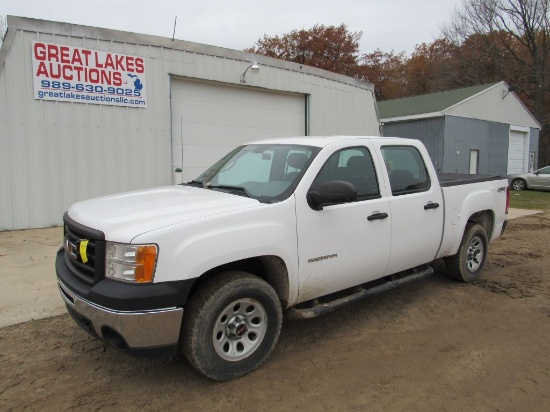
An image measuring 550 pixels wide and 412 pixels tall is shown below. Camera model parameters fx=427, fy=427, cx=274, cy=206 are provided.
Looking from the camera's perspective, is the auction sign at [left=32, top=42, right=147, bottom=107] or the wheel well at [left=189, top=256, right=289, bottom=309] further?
the auction sign at [left=32, top=42, right=147, bottom=107]

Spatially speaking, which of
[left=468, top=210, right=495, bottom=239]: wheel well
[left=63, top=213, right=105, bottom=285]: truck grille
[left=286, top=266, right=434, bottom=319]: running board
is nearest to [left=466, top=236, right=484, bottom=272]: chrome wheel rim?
[left=468, top=210, right=495, bottom=239]: wheel well

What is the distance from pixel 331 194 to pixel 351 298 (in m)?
1.10

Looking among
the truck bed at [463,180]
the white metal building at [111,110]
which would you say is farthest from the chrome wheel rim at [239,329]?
the white metal building at [111,110]

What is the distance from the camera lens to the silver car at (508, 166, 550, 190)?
2083 cm

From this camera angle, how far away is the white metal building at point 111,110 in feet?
27.8

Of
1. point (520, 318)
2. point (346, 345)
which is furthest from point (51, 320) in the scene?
point (520, 318)

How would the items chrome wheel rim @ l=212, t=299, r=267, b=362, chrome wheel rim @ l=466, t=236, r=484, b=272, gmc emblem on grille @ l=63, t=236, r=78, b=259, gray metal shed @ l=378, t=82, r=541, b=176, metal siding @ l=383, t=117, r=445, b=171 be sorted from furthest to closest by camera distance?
gray metal shed @ l=378, t=82, r=541, b=176 → metal siding @ l=383, t=117, r=445, b=171 → chrome wheel rim @ l=466, t=236, r=484, b=272 → gmc emblem on grille @ l=63, t=236, r=78, b=259 → chrome wheel rim @ l=212, t=299, r=267, b=362

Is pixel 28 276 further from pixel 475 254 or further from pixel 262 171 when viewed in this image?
pixel 475 254

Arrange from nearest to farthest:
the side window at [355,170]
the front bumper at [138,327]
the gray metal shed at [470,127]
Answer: the front bumper at [138,327] < the side window at [355,170] < the gray metal shed at [470,127]

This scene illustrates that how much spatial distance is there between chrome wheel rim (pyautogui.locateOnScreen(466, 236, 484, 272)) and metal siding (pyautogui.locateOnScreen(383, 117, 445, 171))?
57.1 feet

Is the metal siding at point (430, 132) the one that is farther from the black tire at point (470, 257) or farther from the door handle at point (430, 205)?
the door handle at point (430, 205)

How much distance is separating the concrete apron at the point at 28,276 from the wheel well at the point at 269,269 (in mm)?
2319

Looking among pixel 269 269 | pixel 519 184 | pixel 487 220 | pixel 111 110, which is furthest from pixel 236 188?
pixel 519 184

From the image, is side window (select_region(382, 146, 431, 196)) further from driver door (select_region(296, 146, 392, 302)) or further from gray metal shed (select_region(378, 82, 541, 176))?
gray metal shed (select_region(378, 82, 541, 176))
